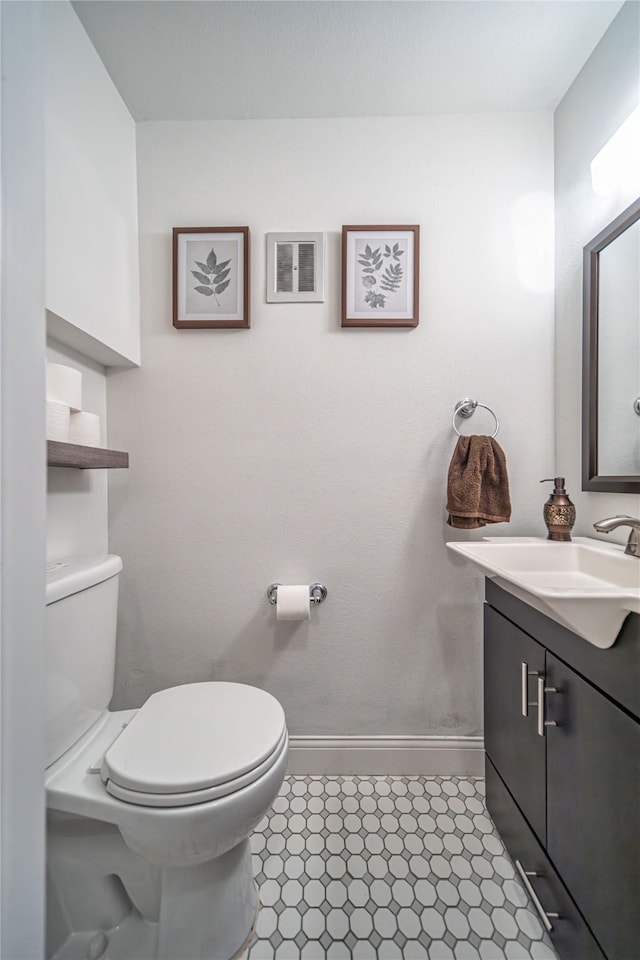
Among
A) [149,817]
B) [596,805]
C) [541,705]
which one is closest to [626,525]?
[541,705]

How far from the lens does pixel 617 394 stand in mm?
1153

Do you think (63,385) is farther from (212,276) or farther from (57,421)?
(212,276)

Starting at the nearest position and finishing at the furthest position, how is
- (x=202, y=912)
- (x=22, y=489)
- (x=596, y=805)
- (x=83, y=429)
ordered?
(x=22, y=489)
(x=596, y=805)
(x=202, y=912)
(x=83, y=429)

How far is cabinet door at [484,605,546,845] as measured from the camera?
3.16 ft

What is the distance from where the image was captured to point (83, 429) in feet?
3.71

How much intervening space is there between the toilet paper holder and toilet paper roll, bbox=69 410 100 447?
73cm

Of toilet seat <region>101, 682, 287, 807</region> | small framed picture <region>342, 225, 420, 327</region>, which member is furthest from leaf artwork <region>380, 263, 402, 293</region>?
toilet seat <region>101, 682, 287, 807</region>

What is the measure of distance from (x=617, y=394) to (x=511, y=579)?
0.69 meters

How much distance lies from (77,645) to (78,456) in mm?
476

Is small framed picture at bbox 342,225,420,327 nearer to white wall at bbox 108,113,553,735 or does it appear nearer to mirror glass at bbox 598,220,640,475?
white wall at bbox 108,113,553,735

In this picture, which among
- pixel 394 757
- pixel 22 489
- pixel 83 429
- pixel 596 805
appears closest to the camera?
pixel 22 489

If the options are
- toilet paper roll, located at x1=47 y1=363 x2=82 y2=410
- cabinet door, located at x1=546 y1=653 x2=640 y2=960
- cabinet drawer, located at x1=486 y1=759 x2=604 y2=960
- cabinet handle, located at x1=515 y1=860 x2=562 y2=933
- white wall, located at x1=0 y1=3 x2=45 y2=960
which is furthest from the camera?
toilet paper roll, located at x1=47 y1=363 x2=82 y2=410

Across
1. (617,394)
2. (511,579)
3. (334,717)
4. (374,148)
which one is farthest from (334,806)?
(374,148)

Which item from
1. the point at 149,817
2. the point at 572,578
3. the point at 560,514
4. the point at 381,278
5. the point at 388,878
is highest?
the point at 381,278
